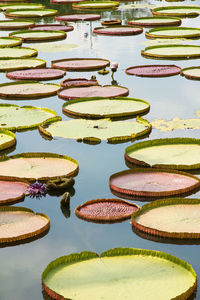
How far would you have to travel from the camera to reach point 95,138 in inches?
254

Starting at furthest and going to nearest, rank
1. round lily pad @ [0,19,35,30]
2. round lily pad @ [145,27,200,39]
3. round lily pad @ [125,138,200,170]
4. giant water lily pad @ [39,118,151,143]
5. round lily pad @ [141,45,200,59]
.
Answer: round lily pad @ [0,19,35,30], round lily pad @ [145,27,200,39], round lily pad @ [141,45,200,59], giant water lily pad @ [39,118,151,143], round lily pad @ [125,138,200,170]

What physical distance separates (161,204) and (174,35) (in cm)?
845

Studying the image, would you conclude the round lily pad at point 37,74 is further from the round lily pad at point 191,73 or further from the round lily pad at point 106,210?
the round lily pad at point 106,210

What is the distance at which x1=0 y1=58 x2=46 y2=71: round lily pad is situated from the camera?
9.95 meters

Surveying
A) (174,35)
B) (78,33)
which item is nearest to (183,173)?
(174,35)

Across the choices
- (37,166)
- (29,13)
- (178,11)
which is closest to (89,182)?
(37,166)

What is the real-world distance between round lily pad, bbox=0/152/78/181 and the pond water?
0.15 meters

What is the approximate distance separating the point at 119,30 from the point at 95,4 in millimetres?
4406

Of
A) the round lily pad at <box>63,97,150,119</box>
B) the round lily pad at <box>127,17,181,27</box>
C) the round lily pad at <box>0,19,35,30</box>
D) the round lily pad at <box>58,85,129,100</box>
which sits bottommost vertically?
the round lily pad at <box>63,97,150,119</box>

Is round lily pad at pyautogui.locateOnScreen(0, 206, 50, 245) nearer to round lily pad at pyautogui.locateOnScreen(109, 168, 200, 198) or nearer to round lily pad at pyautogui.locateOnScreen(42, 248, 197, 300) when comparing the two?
round lily pad at pyautogui.locateOnScreen(42, 248, 197, 300)

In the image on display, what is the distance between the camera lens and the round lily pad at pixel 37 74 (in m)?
9.27

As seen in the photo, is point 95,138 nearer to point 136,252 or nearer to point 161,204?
point 161,204

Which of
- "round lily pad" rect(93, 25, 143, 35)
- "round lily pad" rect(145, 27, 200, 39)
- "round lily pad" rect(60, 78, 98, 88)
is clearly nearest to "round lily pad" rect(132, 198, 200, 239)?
"round lily pad" rect(60, 78, 98, 88)

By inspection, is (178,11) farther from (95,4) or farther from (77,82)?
(77,82)
